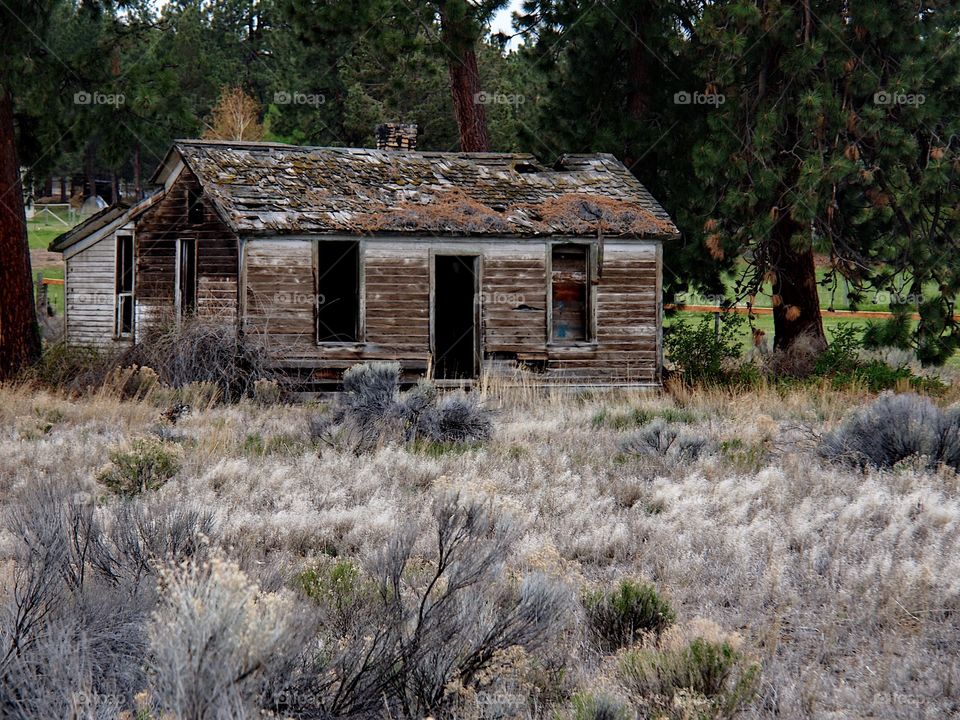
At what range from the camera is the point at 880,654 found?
484cm

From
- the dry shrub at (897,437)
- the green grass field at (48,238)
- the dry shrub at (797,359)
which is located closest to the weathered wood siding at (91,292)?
the dry shrub at (797,359)

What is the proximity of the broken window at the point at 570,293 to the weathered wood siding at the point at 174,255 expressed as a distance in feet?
15.9

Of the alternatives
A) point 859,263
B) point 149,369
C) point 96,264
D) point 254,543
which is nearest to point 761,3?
Result: point 859,263

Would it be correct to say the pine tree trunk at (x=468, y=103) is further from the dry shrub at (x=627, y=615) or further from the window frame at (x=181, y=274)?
the dry shrub at (x=627, y=615)

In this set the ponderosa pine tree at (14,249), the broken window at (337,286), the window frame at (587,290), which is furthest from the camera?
the broken window at (337,286)

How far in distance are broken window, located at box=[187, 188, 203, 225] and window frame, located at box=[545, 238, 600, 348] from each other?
516 cm

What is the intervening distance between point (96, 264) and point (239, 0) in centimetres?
3536

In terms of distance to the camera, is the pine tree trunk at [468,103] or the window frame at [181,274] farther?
the pine tree trunk at [468,103]

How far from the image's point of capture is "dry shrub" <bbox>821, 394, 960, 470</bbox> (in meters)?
9.27

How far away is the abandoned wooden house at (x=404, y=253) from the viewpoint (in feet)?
49.4

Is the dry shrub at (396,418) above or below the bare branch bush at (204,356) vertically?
below

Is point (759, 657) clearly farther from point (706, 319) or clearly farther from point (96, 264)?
point (96, 264)

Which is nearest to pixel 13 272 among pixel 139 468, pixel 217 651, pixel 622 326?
pixel 622 326

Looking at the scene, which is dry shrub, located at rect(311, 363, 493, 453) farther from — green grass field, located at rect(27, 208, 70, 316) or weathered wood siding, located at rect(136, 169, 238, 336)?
green grass field, located at rect(27, 208, 70, 316)
